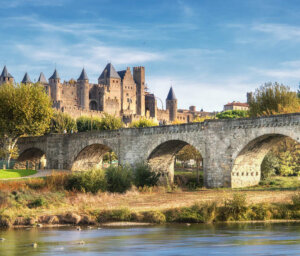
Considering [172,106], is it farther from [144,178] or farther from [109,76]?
[144,178]

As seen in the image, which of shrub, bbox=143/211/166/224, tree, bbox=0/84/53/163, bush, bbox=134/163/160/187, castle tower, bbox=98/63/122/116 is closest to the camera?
shrub, bbox=143/211/166/224

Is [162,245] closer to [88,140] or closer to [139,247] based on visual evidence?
[139,247]

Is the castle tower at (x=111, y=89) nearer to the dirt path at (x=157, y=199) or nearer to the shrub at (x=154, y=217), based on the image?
the dirt path at (x=157, y=199)

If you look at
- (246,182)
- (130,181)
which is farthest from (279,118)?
(130,181)

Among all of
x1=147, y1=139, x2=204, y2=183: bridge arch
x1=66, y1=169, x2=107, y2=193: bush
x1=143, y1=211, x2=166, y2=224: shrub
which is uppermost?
Answer: x1=147, y1=139, x2=204, y2=183: bridge arch

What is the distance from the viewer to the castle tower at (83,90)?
417ft

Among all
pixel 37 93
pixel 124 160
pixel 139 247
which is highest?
pixel 37 93

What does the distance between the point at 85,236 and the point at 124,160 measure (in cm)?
2568

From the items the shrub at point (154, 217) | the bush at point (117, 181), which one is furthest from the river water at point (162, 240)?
the bush at point (117, 181)

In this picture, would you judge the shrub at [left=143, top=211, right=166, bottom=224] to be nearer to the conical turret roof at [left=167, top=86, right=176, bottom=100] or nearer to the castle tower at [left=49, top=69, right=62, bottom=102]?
the castle tower at [left=49, top=69, right=62, bottom=102]

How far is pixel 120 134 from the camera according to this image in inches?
1929

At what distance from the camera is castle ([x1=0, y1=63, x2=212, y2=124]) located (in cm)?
12338

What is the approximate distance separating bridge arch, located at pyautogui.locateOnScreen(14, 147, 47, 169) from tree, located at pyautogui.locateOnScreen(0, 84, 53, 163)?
5382 mm

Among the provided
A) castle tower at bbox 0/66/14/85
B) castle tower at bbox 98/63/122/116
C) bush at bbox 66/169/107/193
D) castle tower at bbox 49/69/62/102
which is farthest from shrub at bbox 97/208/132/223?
castle tower at bbox 98/63/122/116
